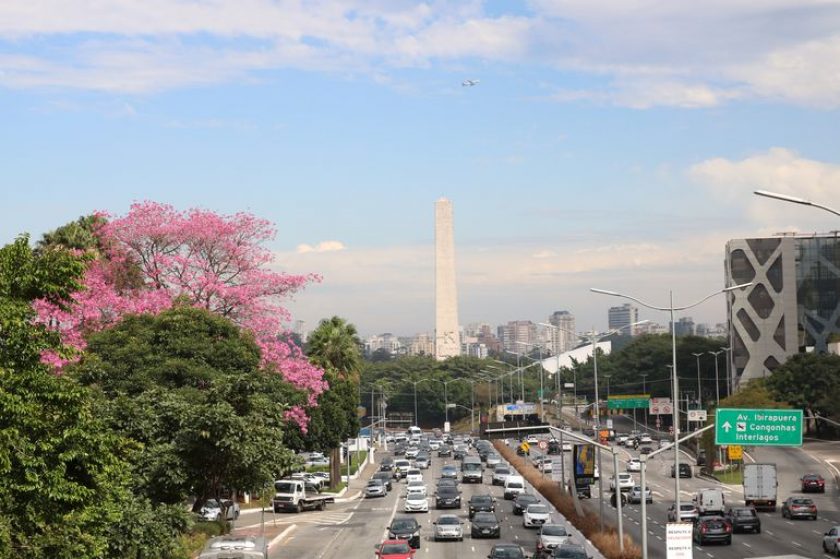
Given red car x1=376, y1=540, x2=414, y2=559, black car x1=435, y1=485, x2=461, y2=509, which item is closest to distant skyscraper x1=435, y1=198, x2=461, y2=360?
black car x1=435, y1=485, x2=461, y2=509

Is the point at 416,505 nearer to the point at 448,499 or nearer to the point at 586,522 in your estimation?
the point at 448,499

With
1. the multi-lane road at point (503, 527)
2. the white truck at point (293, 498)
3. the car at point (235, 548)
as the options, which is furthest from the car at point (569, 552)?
the white truck at point (293, 498)

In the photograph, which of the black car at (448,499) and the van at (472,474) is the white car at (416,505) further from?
the van at (472,474)

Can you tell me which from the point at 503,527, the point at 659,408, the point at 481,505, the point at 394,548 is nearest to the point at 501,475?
the point at 481,505

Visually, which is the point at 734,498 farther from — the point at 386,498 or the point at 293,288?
the point at 293,288

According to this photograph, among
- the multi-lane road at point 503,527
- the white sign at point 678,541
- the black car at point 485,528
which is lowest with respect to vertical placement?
the multi-lane road at point 503,527

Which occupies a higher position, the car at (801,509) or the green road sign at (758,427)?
the green road sign at (758,427)

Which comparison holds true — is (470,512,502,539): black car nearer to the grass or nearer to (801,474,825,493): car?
the grass
